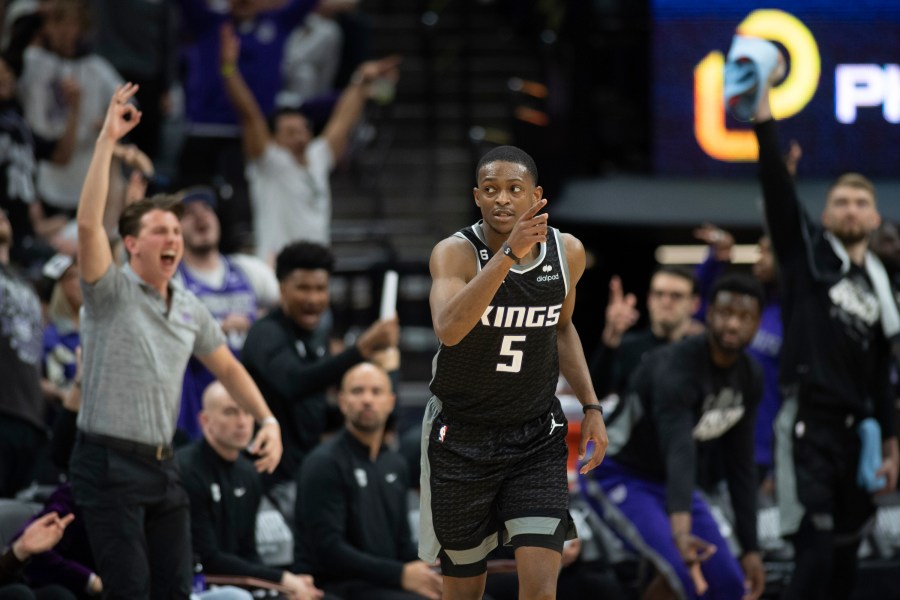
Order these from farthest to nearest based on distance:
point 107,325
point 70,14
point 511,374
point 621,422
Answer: point 70,14 < point 621,422 < point 107,325 < point 511,374

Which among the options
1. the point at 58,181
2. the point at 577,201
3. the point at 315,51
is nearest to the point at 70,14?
the point at 58,181

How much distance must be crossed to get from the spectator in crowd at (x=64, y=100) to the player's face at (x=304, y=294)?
294cm

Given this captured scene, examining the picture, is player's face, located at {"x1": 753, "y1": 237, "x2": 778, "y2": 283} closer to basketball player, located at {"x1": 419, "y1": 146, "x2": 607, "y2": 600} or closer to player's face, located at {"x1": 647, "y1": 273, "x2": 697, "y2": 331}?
A: player's face, located at {"x1": 647, "y1": 273, "x2": 697, "y2": 331}

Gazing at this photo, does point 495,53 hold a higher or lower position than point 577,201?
higher

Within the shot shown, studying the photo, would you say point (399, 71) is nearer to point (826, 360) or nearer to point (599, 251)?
point (599, 251)

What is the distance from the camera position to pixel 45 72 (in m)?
10.8

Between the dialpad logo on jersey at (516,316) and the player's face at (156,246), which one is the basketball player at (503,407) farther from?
the player's face at (156,246)

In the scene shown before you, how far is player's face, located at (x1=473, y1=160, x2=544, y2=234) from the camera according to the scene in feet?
16.9

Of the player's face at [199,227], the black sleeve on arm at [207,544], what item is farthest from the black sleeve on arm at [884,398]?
the player's face at [199,227]

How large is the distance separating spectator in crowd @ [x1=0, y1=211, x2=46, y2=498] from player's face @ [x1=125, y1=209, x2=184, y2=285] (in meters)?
1.91

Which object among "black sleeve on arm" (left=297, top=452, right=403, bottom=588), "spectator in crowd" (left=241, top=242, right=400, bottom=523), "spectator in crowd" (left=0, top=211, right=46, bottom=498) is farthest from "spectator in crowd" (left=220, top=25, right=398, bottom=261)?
"black sleeve on arm" (left=297, top=452, right=403, bottom=588)

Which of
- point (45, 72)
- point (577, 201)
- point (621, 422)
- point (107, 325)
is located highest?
point (45, 72)

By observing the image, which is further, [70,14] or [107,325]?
[70,14]

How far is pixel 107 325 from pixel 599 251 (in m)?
6.93
